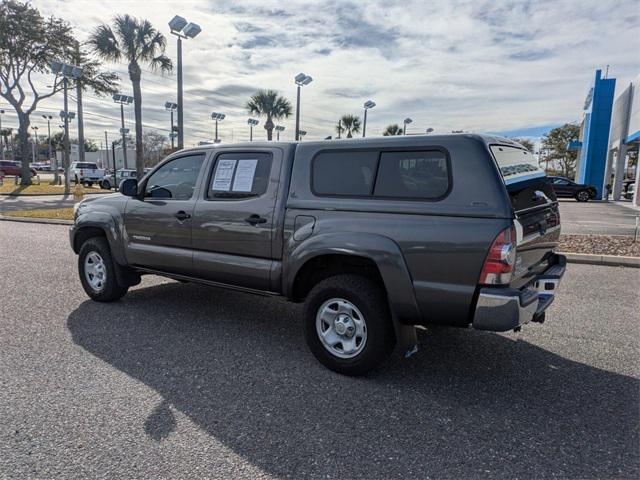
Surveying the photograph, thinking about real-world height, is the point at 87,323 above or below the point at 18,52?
below

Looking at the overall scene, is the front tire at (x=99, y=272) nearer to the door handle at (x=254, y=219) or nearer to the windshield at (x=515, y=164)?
the door handle at (x=254, y=219)

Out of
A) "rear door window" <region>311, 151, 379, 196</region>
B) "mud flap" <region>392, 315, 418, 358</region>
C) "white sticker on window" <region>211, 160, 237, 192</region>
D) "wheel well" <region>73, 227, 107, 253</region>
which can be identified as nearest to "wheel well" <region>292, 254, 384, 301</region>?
"mud flap" <region>392, 315, 418, 358</region>

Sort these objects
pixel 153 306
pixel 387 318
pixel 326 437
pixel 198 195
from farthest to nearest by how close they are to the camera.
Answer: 1. pixel 153 306
2. pixel 198 195
3. pixel 387 318
4. pixel 326 437

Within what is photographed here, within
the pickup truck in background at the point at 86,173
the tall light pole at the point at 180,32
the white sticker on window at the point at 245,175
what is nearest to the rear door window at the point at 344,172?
the white sticker on window at the point at 245,175

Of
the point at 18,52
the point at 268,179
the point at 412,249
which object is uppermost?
the point at 18,52

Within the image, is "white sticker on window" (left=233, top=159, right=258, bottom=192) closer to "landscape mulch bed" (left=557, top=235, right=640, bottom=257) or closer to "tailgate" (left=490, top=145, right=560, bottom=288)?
"tailgate" (left=490, top=145, right=560, bottom=288)

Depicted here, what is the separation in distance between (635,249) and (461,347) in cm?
641

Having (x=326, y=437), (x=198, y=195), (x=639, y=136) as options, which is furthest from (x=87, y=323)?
(x=639, y=136)

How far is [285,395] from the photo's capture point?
131 inches

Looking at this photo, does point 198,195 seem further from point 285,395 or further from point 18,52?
A: point 18,52

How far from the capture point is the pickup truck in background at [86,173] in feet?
104

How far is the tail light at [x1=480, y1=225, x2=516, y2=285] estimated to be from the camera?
2957 millimetres

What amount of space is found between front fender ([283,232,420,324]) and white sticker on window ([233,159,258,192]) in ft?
3.43

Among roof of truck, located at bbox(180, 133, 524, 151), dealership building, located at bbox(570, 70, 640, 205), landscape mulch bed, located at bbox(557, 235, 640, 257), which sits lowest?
landscape mulch bed, located at bbox(557, 235, 640, 257)
